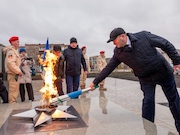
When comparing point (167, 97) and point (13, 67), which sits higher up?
point (13, 67)

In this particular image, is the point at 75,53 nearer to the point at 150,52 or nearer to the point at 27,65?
the point at 27,65

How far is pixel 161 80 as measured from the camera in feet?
10.7

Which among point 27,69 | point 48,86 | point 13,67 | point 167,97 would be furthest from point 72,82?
point 167,97

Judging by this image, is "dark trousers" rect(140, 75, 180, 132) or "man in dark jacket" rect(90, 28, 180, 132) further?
"dark trousers" rect(140, 75, 180, 132)

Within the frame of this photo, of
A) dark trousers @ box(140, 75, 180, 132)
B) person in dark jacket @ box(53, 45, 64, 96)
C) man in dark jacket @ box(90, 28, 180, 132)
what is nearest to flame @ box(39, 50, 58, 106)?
man in dark jacket @ box(90, 28, 180, 132)

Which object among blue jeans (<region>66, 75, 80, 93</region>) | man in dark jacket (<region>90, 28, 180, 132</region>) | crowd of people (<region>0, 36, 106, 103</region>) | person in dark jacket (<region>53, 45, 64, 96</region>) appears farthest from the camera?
person in dark jacket (<region>53, 45, 64, 96</region>)

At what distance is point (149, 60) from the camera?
3.12m

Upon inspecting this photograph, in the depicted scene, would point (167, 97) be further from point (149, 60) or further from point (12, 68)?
point (12, 68)

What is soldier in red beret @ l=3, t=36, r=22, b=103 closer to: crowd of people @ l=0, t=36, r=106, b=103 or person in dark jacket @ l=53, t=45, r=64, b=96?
crowd of people @ l=0, t=36, r=106, b=103

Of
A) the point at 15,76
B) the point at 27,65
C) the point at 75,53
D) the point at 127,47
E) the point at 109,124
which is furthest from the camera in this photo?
the point at 27,65

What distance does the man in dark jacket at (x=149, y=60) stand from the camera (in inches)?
123

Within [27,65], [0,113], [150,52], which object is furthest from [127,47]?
[27,65]

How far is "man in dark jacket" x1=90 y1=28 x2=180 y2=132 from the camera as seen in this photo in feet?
10.2

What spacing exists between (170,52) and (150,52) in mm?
302
